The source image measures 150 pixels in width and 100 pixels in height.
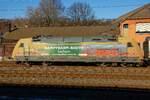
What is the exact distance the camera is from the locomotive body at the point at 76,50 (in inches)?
1368

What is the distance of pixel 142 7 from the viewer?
51.6 m

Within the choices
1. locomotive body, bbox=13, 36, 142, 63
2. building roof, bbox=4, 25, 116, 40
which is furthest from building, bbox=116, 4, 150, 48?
locomotive body, bbox=13, 36, 142, 63

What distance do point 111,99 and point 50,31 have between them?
50.1 m

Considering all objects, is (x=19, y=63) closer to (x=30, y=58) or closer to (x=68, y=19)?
(x=30, y=58)

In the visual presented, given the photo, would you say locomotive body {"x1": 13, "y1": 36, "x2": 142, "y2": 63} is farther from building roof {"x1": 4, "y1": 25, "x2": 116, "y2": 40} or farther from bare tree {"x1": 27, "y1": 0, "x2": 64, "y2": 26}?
bare tree {"x1": 27, "y1": 0, "x2": 64, "y2": 26}

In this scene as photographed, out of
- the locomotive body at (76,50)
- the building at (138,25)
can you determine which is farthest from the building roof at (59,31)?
the locomotive body at (76,50)

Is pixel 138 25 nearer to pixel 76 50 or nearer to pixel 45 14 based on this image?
pixel 76 50

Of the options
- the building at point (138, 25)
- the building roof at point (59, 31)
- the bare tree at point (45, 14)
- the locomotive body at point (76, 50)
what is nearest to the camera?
the locomotive body at point (76, 50)

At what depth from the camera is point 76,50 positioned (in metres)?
36.0

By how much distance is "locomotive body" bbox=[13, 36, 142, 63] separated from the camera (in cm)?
3475

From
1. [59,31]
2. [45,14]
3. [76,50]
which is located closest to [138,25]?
[59,31]

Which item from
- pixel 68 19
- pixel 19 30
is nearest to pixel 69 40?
pixel 19 30

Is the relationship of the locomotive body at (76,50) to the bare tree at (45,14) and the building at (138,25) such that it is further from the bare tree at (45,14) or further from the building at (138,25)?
the bare tree at (45,14)

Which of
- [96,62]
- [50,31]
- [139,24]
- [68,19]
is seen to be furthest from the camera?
[68,19]
